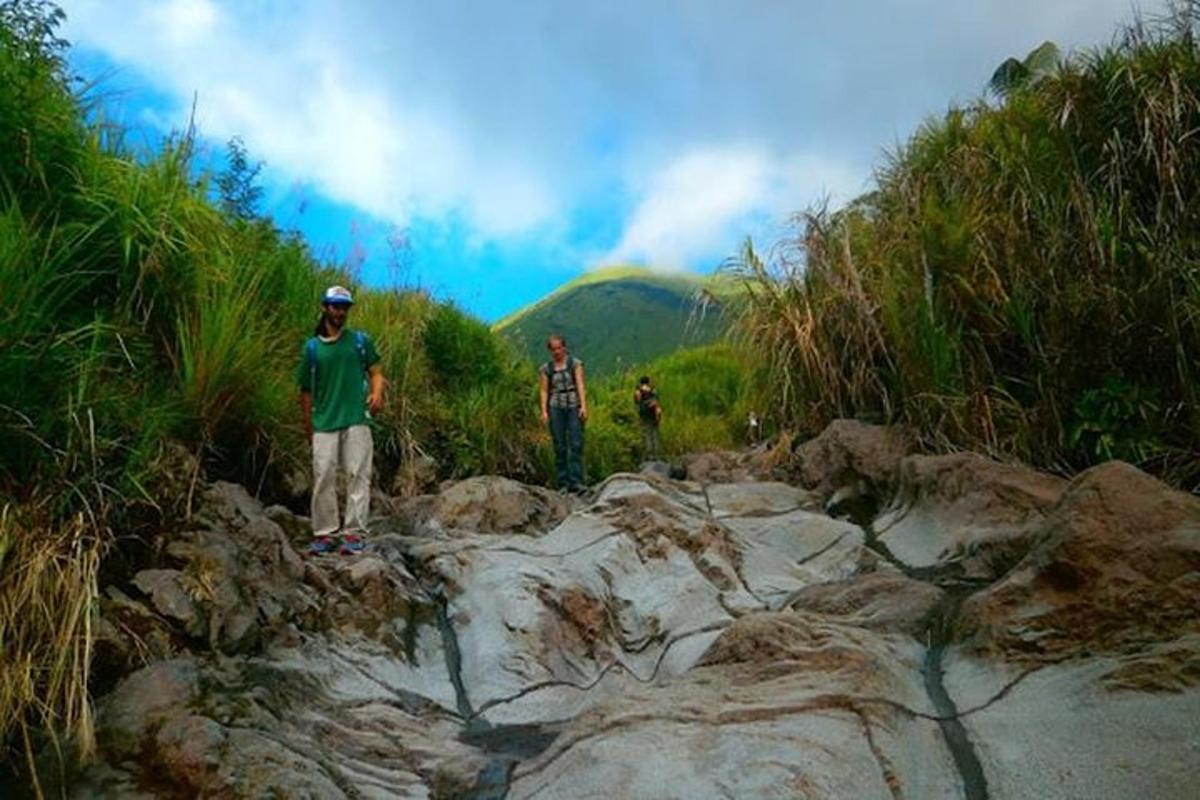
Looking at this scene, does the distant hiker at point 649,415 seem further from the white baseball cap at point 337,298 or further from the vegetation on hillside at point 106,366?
the white baseball cap at point 337,298

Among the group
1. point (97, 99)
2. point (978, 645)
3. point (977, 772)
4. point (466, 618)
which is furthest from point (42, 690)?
point (97, 99)

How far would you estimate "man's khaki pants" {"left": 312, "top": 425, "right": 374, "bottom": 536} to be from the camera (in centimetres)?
518

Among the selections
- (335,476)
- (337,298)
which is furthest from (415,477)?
(337,298)

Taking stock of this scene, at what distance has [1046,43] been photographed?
1000 centimetres

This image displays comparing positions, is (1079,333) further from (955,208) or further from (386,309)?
(386,309)

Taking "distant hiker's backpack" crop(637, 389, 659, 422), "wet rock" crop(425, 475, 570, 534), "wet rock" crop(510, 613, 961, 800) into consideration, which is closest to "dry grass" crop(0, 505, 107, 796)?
"wet rock" crop(510, 613, 961, 800)

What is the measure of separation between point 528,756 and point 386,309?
21.1 feet

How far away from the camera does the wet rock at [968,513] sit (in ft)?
13.8

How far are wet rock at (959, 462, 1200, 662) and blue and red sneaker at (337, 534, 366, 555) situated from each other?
9.82 ft

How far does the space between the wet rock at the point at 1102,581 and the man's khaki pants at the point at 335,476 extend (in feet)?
10.5

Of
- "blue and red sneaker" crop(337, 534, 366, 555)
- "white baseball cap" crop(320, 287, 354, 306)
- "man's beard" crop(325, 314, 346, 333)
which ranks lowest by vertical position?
"blue and red sneaker" crop(337, 534, 366, 555)

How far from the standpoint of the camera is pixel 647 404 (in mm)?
11250

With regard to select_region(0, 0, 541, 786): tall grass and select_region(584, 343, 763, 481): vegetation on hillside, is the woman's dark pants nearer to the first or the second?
select_region(0, 0, 541, 786): tall grass

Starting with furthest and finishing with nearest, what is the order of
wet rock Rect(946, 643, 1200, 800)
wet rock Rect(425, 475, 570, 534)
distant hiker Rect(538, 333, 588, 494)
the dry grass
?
distant hiker Rect(538, 333, 588, 494)
wet rock Rect(425, 475, 570, 534)
the dry grass
wet rock Rect(946, 643, 1200, 800)
